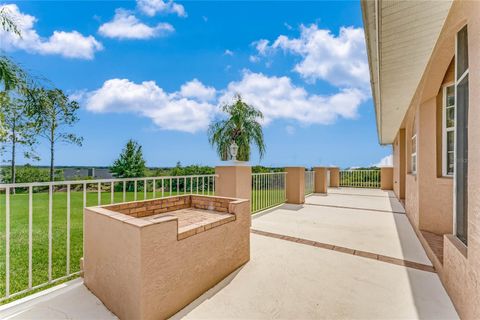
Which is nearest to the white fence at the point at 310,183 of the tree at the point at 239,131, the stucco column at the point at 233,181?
the tree at the point at 239,131

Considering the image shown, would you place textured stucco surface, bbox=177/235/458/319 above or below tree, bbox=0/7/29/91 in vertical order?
below

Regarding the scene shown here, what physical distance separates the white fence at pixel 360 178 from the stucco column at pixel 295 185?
7.44 m

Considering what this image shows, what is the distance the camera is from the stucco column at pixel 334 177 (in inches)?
499

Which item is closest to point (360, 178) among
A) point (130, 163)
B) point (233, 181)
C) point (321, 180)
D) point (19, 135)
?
point (321, 180)

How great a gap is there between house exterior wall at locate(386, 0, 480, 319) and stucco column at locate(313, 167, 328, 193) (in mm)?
5942

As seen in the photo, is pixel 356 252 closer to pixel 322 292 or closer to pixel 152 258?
pixel 322 292

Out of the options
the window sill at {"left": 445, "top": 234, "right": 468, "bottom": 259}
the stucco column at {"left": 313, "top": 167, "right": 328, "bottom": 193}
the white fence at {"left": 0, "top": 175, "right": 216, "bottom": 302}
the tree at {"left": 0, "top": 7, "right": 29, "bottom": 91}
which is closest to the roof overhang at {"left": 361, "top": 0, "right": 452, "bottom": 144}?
the window sill at {"left": 445, "top": 234, "right": 468, "bottom": 259}

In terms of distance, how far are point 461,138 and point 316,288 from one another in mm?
2140

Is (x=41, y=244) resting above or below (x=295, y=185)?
below

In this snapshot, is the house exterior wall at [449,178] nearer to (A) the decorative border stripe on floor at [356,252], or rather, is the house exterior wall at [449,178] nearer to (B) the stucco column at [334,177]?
(A) the decorative border stripe on floor at [356,252]

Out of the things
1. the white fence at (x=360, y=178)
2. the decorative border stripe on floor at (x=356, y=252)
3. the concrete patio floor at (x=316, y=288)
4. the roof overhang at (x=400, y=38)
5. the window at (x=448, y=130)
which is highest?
the roof overhang at (x=400, y=38)

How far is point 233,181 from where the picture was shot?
408 cm

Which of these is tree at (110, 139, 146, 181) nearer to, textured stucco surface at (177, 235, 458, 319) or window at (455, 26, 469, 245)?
textured stucco surface at (177, 235, 458, 319)

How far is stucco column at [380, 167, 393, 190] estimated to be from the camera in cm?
1165
